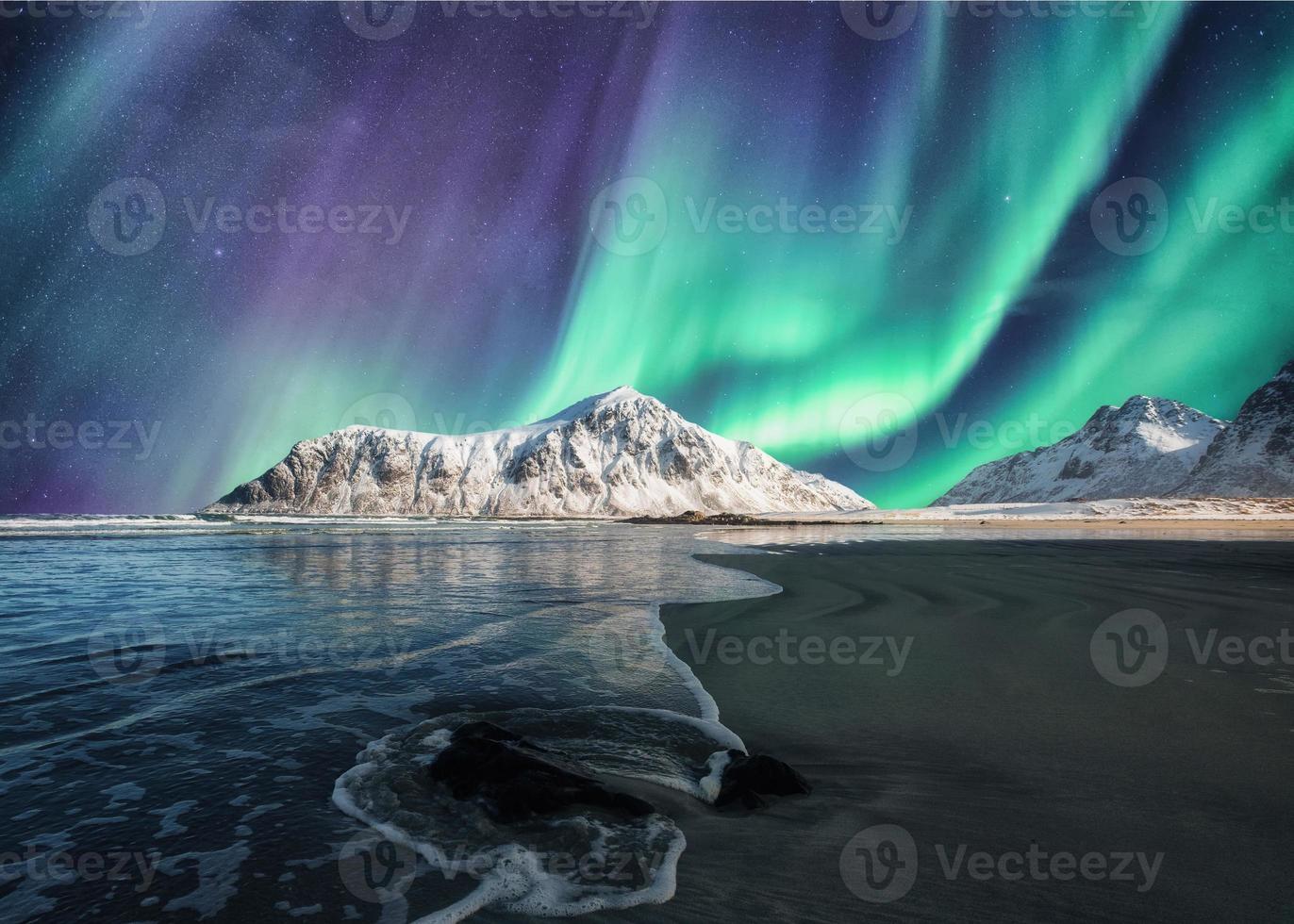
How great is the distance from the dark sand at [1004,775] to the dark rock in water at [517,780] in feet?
1.85

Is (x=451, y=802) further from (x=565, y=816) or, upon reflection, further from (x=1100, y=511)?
(x=1100, y=511)

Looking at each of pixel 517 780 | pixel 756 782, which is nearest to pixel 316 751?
pixel 517 780

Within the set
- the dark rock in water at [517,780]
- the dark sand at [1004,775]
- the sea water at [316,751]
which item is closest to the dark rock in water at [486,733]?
the dark rock in water at [517,780]

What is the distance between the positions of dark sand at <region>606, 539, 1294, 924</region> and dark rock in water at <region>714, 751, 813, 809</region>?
14 centimetres

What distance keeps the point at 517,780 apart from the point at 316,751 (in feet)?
7.75

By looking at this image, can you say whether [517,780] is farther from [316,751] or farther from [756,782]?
[316,751]

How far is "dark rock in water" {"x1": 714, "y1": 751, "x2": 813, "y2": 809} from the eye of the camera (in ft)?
14.7

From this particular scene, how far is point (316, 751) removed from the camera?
540 cm

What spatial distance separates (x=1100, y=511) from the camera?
306 feet

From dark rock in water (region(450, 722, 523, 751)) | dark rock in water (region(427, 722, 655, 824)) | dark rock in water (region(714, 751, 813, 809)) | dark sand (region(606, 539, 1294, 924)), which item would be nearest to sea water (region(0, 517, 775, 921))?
dark rock in water (region(427, 722, 655, 824))

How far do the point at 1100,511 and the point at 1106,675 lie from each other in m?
110

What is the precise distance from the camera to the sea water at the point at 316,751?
11.2 ft

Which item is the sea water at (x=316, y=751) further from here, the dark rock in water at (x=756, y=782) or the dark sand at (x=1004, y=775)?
the dark sand at (x=1004, y=775)

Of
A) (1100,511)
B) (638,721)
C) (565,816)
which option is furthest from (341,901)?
(1100,511)
